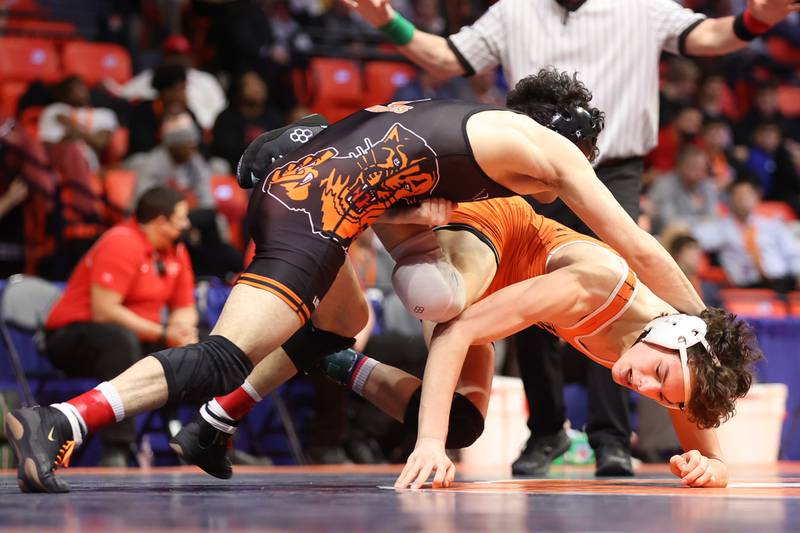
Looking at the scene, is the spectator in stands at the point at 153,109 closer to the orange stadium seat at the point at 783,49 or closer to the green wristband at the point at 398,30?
the green wristband at the point at 398,30

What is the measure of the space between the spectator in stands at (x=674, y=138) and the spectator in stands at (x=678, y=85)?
0.20m

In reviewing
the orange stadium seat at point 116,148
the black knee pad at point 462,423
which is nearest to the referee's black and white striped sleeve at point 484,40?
the black knee pad at point 462,423

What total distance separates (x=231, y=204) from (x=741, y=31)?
369cm

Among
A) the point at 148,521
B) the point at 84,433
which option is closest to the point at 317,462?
the point at 84,433

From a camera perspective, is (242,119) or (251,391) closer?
(251,391)

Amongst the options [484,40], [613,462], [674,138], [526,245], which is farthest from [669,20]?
[674,138]

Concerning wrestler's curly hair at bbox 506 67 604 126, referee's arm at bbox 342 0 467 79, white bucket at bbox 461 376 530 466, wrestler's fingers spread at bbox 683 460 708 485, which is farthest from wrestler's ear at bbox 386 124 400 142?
white bucket at bbox 461 376 530 466

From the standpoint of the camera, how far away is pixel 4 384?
552cm

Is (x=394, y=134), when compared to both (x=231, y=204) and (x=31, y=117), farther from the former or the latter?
(x=31, y=117)

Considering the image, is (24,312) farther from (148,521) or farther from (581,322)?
(148,521)

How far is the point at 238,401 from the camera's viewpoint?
3.22 m

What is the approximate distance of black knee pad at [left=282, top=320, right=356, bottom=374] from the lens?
330cm

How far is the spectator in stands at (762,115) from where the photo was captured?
33.8 ft

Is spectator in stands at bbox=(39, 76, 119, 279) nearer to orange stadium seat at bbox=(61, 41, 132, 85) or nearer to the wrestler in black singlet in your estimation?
orange stadium seat at bbox=(61, 41, 132, 85)
